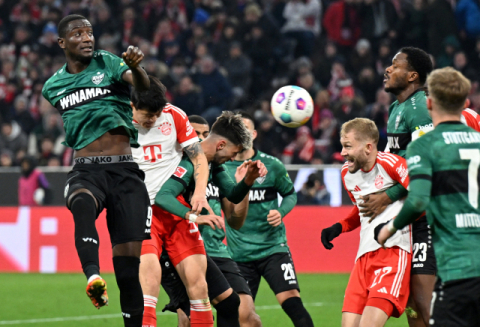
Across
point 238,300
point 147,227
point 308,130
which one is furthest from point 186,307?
point 308,130

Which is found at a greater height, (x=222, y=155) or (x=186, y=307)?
(x=222, y=155)

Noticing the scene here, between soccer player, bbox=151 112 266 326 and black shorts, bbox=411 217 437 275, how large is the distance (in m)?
1.30

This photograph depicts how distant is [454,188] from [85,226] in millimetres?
2384

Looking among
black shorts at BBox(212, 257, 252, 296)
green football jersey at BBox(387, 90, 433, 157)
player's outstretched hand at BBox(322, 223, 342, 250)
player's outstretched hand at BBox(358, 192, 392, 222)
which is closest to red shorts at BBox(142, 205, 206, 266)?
black shorts at BBox(212, 257, 252, 296)

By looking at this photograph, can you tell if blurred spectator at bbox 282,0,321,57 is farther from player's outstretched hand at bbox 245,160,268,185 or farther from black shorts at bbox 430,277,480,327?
black shorts at bbox 430,277,480,327

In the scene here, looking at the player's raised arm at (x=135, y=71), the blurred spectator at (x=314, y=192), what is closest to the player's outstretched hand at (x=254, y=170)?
the player's raised arm at (x=135, y=71)

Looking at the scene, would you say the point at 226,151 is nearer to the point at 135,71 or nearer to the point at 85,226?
the point at 135,71

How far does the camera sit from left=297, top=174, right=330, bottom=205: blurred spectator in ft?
42.4

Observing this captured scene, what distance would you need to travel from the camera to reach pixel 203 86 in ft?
51.4

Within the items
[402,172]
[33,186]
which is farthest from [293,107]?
[33,186]

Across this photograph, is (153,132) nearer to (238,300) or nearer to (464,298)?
(238,300)

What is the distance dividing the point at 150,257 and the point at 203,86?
10.4 meters

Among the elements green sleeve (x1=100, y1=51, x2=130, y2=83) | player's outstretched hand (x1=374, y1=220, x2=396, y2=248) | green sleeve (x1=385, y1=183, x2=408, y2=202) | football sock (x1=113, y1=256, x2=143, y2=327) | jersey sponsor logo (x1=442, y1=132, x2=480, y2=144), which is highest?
green sleeve (x1=100, y1=51, x2=130, y2=83)

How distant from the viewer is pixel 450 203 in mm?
3910
